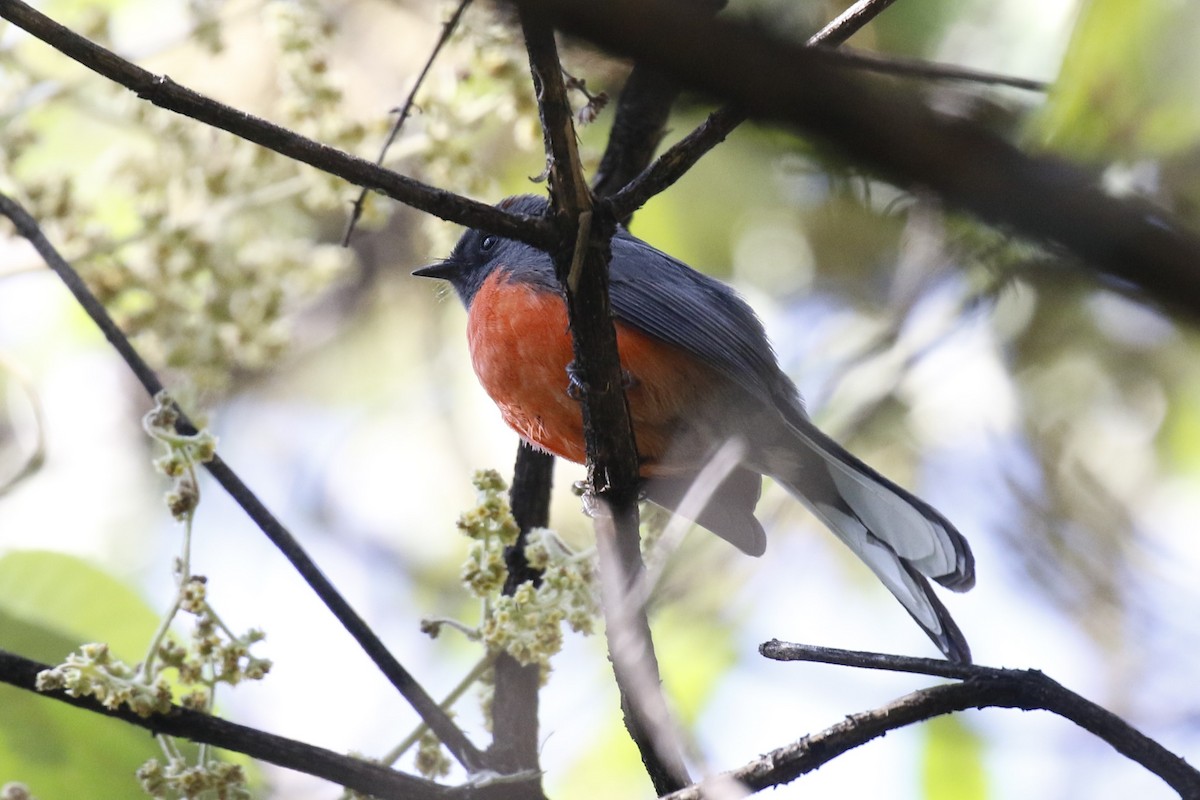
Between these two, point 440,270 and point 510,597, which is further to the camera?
point 440,270

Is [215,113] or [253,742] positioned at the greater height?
[215,113]

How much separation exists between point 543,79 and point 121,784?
2.24 m

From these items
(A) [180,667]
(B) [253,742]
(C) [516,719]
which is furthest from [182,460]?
(C) [516,719]

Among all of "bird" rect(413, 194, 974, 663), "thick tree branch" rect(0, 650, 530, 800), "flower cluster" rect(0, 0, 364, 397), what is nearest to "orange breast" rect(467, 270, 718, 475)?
"bird" rect(413, 194, 974, 663)

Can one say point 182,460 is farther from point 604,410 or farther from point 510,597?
point 604,410

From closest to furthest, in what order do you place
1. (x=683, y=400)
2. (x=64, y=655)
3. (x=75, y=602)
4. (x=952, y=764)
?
(x=64, y=655) → (x=75, y=602) → (x=683, y=400) → (x=952, y=764)

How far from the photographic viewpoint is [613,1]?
1.87ft

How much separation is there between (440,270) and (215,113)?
2.94 m

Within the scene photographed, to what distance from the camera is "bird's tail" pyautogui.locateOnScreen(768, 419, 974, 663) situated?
319 cm

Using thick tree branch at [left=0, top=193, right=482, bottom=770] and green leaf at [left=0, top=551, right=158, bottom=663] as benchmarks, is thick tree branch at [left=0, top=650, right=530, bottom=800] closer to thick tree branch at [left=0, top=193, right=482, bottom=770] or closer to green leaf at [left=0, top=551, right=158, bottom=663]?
thick tree branch at [left=0, top=193, right=482, bottom=770]

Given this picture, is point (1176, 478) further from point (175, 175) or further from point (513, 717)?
point (175, 175)

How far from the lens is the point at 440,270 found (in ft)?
15.0

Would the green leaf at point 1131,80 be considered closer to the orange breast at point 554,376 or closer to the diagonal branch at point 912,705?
the diagonal branch at point 912,705

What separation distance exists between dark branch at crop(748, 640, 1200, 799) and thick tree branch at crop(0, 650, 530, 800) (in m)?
0.79
